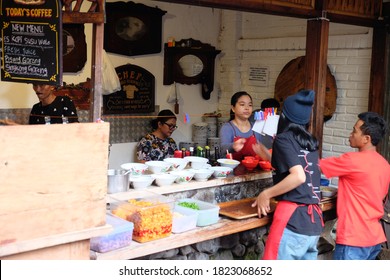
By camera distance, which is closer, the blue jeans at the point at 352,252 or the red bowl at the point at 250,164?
the blue jeans at the point at 352,252

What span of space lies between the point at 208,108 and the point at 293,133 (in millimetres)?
4959

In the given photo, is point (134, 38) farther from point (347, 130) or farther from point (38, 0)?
point (38, 0)

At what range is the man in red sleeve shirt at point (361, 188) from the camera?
4.11 metres

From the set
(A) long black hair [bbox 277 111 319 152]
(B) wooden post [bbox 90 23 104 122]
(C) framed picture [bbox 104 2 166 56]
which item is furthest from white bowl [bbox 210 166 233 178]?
(C) framed picture [bbox 104 2 166 56]

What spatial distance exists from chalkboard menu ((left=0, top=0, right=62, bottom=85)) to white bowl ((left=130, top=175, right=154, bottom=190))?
101cm

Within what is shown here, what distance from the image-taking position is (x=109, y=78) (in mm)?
6957

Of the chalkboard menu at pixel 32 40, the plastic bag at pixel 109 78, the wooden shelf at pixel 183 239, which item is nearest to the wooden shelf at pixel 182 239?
the wooden shelf at pixel 183 239

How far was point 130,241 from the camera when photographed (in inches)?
135

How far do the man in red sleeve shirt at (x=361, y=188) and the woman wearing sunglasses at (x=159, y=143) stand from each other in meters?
3.01

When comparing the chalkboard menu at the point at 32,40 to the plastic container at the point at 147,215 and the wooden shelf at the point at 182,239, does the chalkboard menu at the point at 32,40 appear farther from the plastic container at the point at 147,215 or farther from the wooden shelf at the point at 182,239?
the wooden shelf at the point at 182,239

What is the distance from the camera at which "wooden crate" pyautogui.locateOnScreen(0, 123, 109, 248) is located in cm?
248

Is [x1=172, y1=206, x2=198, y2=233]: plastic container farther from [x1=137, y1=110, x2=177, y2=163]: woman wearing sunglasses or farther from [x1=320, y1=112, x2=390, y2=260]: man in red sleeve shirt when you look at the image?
[x1=137, y1=110, x2=177, y2=163]: woman wearing sunglasses

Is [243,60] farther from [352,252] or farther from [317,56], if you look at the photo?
[352,252]
